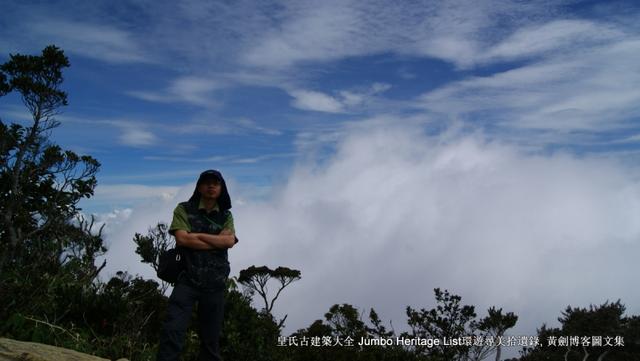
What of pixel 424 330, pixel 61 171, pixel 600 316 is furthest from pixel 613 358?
pixel 61 171

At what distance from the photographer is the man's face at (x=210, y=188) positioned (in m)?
4.36

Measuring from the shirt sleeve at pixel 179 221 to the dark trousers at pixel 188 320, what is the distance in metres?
0.45

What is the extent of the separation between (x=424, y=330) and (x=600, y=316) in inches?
378

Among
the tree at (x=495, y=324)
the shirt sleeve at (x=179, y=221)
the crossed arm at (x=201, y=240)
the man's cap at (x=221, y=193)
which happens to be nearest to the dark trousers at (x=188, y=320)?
the crossed arm at (x=201, y=240)

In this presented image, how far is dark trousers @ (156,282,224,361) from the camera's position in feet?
12.9

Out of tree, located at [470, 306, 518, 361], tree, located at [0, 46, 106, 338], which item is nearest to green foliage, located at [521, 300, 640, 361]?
tree, located at [470, 306, 518, 361]

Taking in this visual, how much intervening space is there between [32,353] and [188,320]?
3.98 ft

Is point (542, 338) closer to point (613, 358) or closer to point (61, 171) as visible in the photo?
point (613, 358)

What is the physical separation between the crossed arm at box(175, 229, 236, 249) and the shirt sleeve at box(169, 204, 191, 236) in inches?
2.2

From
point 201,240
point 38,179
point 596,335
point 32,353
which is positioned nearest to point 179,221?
point 201,240

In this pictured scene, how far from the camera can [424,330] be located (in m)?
21.9

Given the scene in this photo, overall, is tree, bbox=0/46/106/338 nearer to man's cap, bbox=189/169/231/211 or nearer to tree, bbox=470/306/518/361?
man's cap, bbox=189/169/231/211

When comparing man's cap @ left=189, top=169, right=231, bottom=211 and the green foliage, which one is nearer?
man's cap @ left=189, top=169, right=231, bottom=211

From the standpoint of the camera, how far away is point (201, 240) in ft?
13.7
